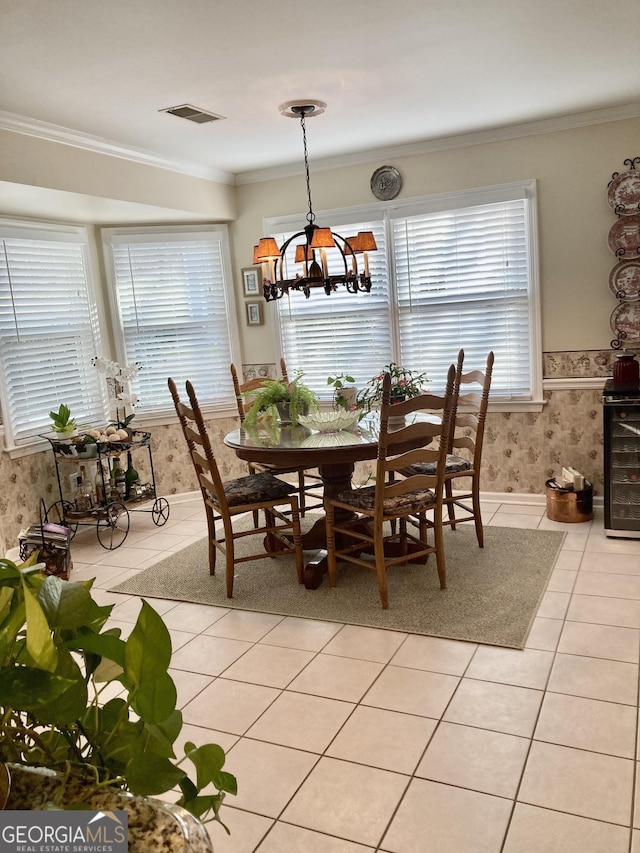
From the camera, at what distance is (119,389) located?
5.30m

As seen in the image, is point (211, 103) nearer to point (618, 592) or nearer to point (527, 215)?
point (527, 215)

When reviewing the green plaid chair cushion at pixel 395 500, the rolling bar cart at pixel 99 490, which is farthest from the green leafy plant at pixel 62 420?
the green plaid chair cushion at pixel 395 500

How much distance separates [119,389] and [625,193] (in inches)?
149

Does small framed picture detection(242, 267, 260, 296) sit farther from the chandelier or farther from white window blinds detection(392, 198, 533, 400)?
A: the chandelier

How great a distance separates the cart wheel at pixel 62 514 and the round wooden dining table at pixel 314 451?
1.51 metres

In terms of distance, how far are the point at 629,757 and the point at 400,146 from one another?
4250mm

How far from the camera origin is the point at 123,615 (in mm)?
3674

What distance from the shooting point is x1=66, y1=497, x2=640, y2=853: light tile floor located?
2.00 meters

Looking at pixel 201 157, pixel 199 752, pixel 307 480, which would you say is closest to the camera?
pixel 199 752

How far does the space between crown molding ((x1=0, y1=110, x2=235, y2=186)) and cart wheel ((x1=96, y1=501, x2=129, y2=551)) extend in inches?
92.1

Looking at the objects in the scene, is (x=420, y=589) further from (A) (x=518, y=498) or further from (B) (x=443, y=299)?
(B) (x=443, y=299)

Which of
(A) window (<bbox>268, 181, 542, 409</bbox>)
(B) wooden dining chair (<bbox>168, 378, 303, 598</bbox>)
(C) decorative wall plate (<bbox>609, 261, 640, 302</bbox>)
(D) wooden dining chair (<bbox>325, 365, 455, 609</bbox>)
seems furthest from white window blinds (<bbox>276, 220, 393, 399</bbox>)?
(D) wooden dining chair (<bbox>325, 365, 455, 609</bbox>)

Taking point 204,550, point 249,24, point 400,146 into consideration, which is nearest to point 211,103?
point 249,24

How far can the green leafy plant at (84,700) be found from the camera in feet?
1.88
